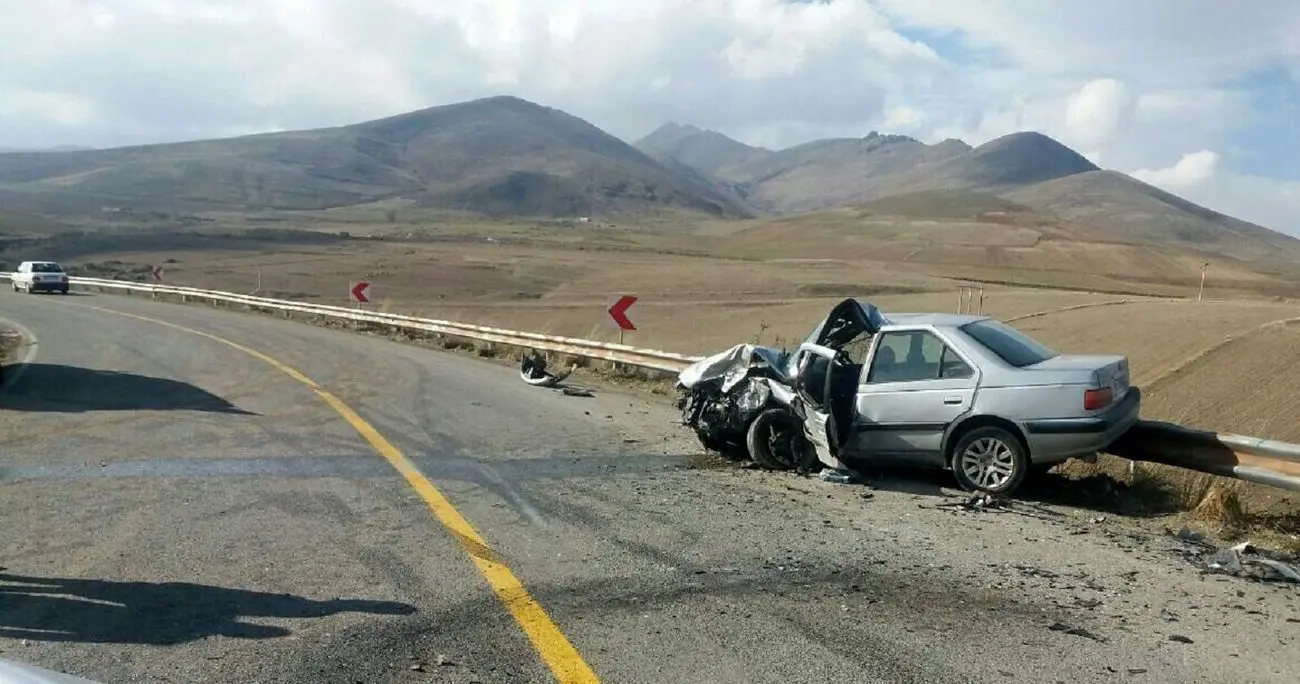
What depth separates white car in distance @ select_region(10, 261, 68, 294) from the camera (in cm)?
4716

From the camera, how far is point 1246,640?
18.2 feet

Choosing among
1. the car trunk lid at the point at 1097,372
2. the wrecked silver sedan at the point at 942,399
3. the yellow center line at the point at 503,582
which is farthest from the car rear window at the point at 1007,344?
the yellow center line at the point at 503,582

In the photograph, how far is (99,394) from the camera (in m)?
15.3

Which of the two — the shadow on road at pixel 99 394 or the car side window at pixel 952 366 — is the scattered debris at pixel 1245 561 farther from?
the shadow on road at pixel 99 394

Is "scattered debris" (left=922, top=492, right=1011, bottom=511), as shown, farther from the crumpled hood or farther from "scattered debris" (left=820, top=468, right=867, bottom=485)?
the crumpled hood

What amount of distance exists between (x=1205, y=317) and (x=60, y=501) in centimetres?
2278

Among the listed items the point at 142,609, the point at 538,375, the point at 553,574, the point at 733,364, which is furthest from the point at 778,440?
the point at 538,375

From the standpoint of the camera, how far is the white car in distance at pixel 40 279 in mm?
47156

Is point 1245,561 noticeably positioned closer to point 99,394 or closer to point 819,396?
point 819,396

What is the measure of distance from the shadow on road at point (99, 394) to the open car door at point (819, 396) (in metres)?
7.30

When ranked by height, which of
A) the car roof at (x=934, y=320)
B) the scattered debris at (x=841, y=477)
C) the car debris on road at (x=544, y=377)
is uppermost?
the car roof at (x=934, y=320)

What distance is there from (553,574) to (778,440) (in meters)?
4.25

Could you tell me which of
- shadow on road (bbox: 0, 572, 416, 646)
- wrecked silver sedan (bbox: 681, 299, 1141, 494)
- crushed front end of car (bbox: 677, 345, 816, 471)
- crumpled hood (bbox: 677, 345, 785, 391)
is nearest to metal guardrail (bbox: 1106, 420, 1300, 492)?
wrecked silver sedan (bbox: 681, 299, 1141, 494)

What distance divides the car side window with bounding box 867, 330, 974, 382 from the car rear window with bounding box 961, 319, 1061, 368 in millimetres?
286
